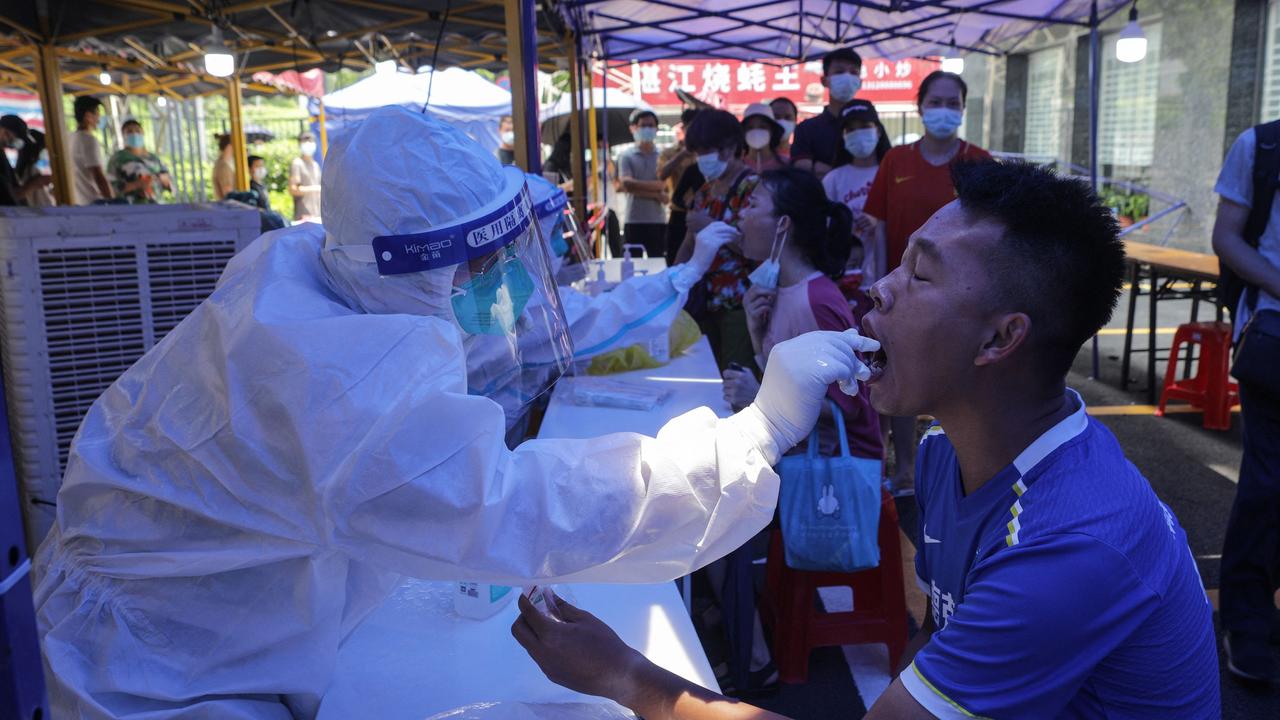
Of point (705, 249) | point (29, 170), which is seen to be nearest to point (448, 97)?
point (29, 170)

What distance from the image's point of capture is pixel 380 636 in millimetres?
1650

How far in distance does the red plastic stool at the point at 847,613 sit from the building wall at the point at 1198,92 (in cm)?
914

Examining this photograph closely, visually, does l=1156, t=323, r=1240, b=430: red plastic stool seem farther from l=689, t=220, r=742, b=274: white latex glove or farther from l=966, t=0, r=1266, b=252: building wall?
l=966, t=0, r=1266, b=252: building wall

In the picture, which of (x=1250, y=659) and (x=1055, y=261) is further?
(x=1250, y=659)

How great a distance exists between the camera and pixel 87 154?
10.3 metres

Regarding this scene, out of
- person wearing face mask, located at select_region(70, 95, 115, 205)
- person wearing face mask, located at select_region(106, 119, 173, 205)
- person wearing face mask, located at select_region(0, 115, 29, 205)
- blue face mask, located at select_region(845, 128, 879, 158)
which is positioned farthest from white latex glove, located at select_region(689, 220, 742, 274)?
person wearing face mask, located at select_region(70, 95, 115, 205)

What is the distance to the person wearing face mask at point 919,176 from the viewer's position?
179 inches

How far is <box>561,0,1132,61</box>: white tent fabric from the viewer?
7.50m

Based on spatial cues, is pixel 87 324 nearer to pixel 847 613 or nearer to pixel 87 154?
pixel 847 613

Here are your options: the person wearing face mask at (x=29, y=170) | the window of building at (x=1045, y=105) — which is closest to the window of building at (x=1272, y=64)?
the window of building at (x=1045, y=105)

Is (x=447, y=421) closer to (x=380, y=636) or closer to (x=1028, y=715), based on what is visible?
(x=380, y=636)

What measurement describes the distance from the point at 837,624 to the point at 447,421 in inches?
83.6

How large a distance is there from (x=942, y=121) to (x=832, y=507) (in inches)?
108

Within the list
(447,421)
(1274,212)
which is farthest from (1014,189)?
(1274,212)
